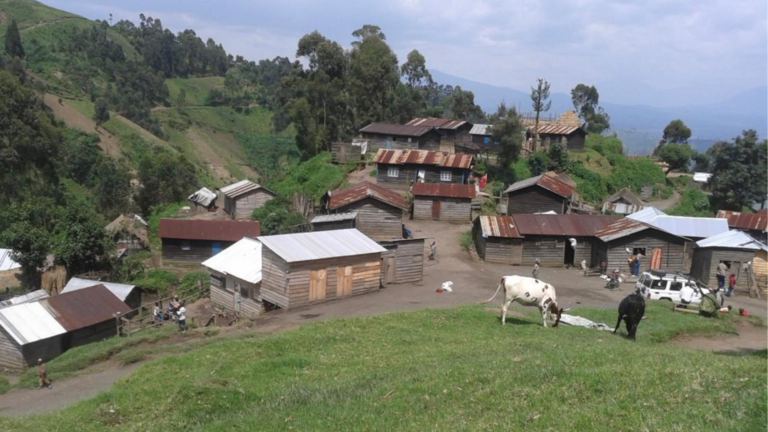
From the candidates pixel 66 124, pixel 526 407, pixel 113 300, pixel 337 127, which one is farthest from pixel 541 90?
pixel 66 124

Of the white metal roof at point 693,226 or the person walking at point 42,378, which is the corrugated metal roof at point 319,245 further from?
the white metal roof at point 693,226

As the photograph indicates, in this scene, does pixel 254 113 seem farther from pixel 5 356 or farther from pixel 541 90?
pixel 5 356

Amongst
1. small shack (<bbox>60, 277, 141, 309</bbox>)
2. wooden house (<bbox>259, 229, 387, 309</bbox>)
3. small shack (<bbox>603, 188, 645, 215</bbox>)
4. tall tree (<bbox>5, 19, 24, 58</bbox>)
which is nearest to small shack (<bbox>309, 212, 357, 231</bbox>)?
wooden house (<bbox>259, 229, 387, 309</bbox>)

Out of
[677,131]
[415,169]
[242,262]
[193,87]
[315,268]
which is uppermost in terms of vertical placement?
[193,87]

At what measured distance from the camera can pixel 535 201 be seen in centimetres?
5116

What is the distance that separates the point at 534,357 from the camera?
1440 centimetres

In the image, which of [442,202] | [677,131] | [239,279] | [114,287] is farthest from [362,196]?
[677,131]

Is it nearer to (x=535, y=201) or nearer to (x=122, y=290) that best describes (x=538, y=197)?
(x=535, y=201)

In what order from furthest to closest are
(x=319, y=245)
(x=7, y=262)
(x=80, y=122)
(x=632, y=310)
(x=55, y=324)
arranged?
(x=80, y=122), (x=7, y=262), (x=319, y=245), (x=55, y=324), (x=632, y=310)

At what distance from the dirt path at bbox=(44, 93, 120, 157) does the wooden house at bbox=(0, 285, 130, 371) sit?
76504 millimetres

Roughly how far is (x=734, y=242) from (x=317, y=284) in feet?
90.0

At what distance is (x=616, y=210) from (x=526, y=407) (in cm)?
5403

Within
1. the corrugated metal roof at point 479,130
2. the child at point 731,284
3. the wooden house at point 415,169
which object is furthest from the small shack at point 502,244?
the corrugated metal roof at point 479,130

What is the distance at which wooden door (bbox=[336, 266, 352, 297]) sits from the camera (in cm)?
3020
